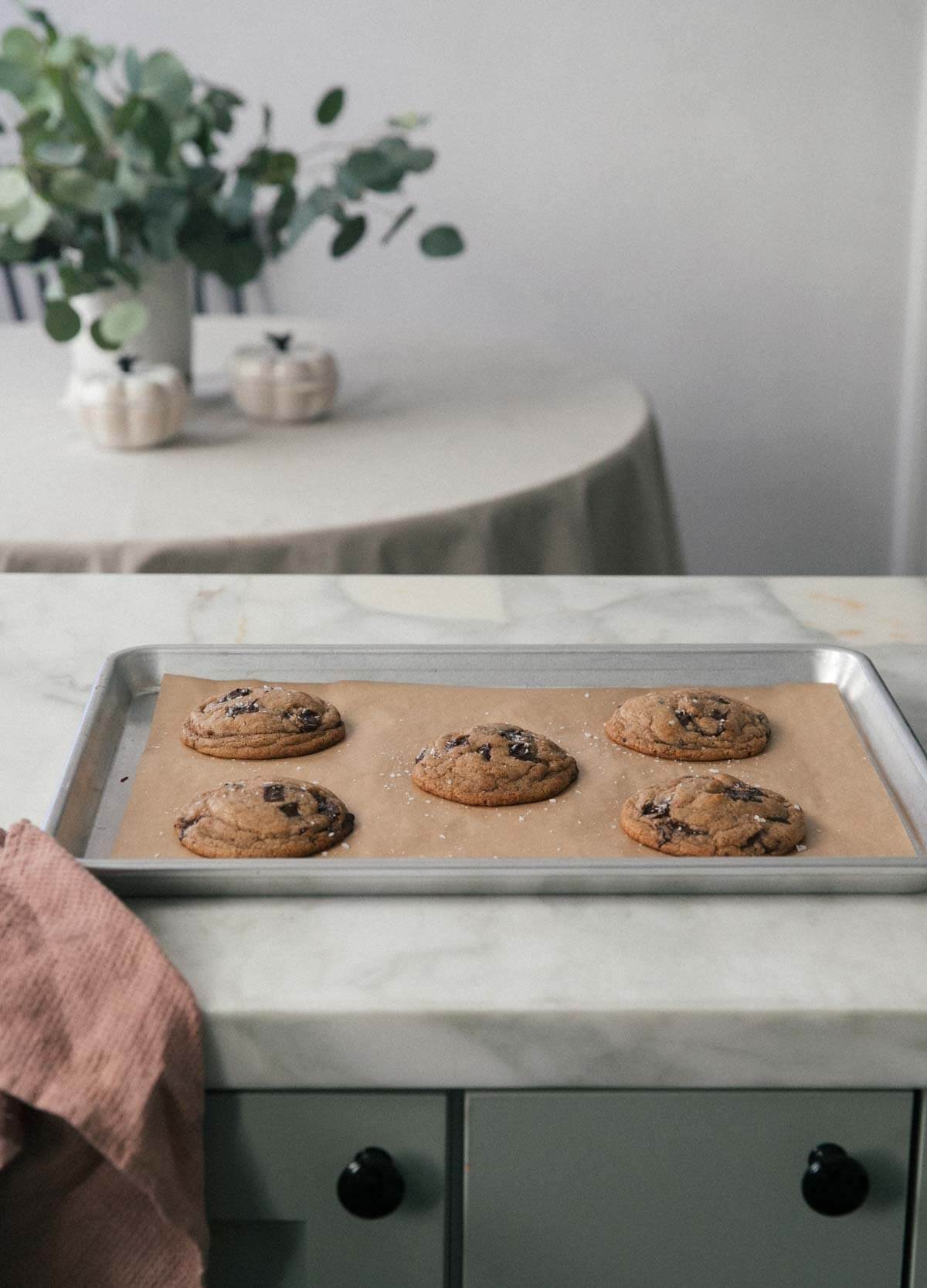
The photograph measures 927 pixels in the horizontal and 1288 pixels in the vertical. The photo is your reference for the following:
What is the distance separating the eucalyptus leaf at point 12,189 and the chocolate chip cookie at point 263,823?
1.24 m

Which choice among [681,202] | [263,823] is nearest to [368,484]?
[263,823]

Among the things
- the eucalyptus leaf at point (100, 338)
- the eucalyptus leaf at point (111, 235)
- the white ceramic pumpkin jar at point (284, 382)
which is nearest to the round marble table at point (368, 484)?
the white ceramic pumpkin jar at point (284, 382)

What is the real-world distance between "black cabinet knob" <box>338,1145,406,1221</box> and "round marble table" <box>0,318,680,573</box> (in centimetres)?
96

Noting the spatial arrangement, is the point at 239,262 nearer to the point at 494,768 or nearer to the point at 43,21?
the point at 43,21

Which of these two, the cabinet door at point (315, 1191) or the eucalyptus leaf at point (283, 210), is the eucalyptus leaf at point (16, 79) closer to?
the eucalyptus leaf at point (283, 210)

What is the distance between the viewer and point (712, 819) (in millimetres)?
767

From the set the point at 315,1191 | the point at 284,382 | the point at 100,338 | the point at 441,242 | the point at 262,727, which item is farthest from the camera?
the point at 441,242

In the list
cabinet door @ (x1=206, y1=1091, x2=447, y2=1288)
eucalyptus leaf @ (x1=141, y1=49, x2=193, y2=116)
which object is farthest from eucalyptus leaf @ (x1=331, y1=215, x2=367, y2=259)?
cabinet door @ (x1=206, y1=1091, x2=447, y2=1288)

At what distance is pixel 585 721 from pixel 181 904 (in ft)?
0.97

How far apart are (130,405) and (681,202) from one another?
1858mm

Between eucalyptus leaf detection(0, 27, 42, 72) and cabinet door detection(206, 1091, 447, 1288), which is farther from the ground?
eucalyptus leaf detection(0, 27, 42, 72)

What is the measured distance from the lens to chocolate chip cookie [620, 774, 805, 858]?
76 centimetres

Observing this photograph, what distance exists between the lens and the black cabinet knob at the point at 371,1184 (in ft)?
2.33

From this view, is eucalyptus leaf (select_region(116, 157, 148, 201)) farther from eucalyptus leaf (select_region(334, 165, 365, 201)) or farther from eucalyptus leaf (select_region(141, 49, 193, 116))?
eucalyptus leaf (select_region(334, 165, 365, 201))
